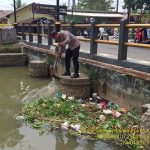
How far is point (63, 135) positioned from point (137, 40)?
8.08 metres

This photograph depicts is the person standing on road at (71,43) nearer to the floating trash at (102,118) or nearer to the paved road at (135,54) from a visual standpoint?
the paved road at (135,54)

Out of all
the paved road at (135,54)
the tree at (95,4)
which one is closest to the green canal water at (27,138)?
the paved road at (135,54)

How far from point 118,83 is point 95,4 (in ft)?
204

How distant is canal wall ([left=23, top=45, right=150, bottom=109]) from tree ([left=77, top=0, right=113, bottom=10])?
59.8 m

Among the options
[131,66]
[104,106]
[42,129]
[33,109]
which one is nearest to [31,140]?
[42,129]

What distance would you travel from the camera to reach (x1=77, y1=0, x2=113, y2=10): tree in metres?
68.0

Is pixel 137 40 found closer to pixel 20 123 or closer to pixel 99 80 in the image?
pixel 99 80

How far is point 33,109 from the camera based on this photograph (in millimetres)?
7691

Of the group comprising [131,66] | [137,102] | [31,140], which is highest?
[131,66]

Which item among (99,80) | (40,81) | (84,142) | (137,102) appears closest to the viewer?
(84,142)

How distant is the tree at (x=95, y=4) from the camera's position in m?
68.0

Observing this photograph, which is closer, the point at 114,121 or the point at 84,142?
the point at 84,142

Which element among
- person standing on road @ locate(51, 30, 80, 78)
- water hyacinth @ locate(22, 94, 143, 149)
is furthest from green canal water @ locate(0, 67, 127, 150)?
person standing on road @ locate(51, 30, 80, 78)

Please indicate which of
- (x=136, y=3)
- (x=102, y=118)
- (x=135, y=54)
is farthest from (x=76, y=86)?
(x=136, y=3)
